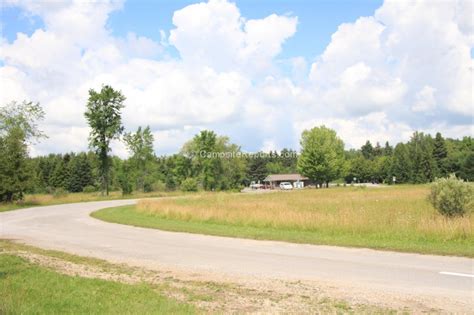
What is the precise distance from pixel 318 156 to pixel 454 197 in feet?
218

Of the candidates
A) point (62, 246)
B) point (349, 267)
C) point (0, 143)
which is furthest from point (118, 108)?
point (349, 267)

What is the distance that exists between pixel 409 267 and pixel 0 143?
41.0 metres

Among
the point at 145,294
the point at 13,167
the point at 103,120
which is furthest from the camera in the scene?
the point at 103,120

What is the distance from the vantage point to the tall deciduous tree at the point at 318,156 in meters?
85.4

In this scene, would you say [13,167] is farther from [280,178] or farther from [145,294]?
[280,178]

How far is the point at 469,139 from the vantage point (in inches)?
5443

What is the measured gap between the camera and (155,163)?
101 meters

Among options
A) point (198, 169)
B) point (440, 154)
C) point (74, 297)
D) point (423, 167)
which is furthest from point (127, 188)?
point (440, 154)

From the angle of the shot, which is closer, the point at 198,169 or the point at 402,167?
the point at 198,169

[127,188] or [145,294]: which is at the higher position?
[127,188]

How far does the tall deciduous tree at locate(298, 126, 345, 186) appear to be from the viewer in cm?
8538

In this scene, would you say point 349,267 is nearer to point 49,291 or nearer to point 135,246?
point 49,291

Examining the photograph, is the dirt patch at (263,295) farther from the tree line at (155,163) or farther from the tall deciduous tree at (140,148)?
the tall deciduous tree at (140,148)

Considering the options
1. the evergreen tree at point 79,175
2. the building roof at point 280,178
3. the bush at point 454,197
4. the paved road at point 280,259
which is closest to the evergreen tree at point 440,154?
the building roof at point 280,178
